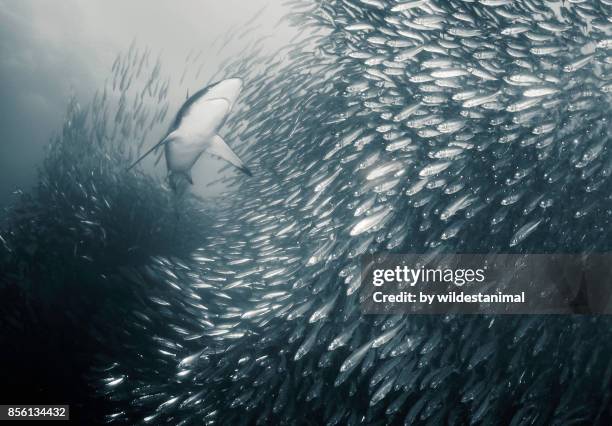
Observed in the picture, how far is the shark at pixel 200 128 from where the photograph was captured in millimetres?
5898

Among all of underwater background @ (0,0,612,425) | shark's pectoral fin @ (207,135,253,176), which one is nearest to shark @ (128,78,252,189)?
shark's pectoral fin @ (207,135,253,176)

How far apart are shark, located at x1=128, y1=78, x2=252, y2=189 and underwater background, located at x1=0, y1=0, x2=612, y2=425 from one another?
1739 mm

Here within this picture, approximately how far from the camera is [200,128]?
6.43 m

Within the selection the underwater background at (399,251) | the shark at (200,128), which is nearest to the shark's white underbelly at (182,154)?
the shark at (200,128)

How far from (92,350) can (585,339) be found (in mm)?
5936

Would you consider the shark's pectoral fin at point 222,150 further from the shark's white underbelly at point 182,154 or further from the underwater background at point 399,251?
the underwater background at point 399,251

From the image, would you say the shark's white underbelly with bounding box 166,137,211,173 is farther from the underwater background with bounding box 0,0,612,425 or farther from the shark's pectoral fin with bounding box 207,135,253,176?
the underwater background with bounding box 0,0,612,425

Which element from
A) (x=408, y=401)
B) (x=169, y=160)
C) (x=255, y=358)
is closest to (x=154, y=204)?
(x=169, y=160)

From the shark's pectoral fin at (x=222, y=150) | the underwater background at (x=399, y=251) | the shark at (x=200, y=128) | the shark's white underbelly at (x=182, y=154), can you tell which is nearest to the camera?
the underwater background at (x=399, y=251)

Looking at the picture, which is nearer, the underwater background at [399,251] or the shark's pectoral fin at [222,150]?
the underwater background at [399,251]

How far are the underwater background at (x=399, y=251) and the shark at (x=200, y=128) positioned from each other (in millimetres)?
1739

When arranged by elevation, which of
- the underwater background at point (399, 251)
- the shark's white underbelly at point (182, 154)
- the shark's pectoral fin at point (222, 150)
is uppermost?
the shark's white underbelly at point (182, 154)

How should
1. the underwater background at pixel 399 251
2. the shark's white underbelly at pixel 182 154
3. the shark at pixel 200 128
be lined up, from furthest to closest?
1. the shark's white underbelly at pixel 182 154
2. the shark at pixel 200 128
3. the underwater background at pixel 399 251

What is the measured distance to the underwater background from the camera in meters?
3.85
